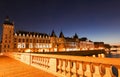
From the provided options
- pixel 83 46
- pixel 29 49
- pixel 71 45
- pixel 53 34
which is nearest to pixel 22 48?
pixel 29 49

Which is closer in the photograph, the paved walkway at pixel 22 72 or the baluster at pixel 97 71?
the baluster at pixel 97 71

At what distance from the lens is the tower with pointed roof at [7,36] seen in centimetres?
6111

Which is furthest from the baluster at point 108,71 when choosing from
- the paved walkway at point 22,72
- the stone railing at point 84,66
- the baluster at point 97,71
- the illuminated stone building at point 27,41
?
the illuminated stone building at point 27,41

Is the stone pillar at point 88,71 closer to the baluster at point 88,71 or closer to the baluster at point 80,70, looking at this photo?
the baluster at point 88,71

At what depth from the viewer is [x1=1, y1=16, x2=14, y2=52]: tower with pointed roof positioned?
6111 cm

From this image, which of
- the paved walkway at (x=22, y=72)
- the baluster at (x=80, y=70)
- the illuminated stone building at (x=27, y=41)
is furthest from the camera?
the illuminated stone building at (x=27, y=41)

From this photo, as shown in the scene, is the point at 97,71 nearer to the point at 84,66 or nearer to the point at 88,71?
the point at 88,71

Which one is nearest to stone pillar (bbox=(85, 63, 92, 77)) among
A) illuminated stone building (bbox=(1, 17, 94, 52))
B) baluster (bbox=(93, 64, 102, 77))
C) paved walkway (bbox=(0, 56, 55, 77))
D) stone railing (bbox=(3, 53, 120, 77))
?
stone railing (bbox=(3, 53, 120, 77))

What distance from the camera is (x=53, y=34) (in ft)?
279

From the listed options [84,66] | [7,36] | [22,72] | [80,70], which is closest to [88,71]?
[84,66]

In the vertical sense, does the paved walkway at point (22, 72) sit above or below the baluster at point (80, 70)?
below

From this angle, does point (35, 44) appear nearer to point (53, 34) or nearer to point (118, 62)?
point (53, 34)

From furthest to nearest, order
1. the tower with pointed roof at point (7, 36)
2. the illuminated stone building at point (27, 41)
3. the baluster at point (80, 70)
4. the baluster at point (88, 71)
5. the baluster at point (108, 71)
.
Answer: the illuminated stone building at point (27, 41)
the tower with pointed roof at point (7, 36)
the baluster at point (80, 70)
the baluster at point (88, 71)
the baluster at point (108, 71)

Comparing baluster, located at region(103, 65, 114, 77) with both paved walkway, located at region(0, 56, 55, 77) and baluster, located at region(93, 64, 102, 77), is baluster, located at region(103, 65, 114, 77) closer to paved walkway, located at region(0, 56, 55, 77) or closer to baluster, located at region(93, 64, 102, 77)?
baluster, located at region(93, 64, 102, 77)
